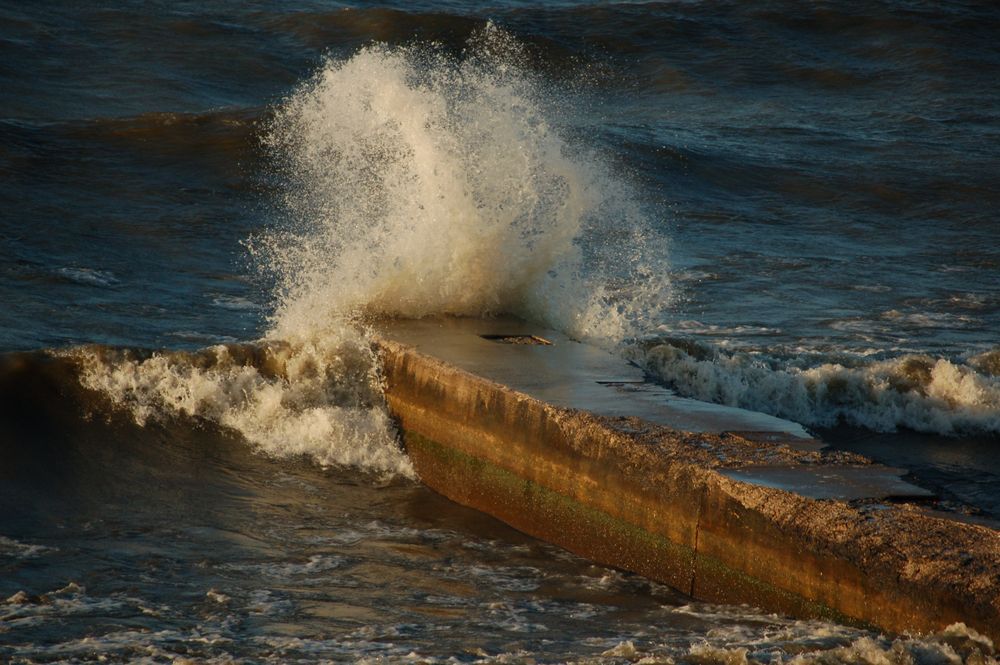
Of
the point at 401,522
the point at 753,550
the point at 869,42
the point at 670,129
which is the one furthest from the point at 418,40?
the point at 753,550

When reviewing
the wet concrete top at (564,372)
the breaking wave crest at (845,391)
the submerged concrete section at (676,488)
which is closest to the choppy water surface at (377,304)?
the breaking wave crest at (845,391)

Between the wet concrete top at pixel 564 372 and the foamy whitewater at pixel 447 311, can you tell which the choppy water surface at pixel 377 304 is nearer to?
the foamy whitewater at pixel 447 311

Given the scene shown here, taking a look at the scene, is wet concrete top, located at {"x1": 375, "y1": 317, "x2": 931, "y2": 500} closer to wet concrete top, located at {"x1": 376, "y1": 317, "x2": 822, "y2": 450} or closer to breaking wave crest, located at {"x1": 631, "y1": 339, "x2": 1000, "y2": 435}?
wet concrete top, located at {"x1": 376, "y1": 317, "x2": 822, "y2": 450}

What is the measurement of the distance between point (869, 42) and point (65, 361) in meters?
18.4

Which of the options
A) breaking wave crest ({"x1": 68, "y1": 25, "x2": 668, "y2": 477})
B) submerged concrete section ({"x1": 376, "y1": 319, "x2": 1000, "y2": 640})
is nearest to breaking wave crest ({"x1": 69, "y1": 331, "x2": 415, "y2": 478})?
breaking wave crest ({"x1": 68, "y1": 25, "x2": 668, "y2": 477})

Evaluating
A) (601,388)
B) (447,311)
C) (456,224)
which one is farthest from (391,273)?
(601,388)

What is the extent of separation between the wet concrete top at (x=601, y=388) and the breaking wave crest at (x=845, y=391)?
0.62 meters

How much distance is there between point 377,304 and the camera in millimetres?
8016

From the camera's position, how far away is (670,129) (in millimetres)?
18047

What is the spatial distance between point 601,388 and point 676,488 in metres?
1.22

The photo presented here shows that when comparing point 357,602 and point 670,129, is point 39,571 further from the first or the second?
point 670,129

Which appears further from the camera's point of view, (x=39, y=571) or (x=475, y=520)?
(x=475, y=520)

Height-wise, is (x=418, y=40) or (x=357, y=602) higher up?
(x=418, y=40)

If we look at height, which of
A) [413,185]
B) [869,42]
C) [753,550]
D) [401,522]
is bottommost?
[401,522]
